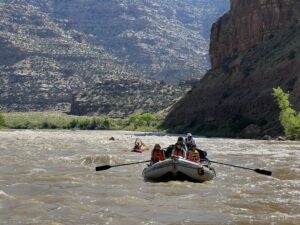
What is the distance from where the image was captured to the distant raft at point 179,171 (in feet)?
64.8

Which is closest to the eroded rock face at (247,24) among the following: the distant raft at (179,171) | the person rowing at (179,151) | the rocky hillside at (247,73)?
the rocky hillside at (247,73)

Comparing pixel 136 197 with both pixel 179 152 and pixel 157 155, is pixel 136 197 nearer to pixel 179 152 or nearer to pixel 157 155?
pixel 179 152

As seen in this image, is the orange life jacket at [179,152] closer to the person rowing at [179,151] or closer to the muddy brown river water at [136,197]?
the person rowing at [179,151]

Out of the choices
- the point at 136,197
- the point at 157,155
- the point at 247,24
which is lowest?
the point at 136,197

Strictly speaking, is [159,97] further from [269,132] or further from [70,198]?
[70,198]

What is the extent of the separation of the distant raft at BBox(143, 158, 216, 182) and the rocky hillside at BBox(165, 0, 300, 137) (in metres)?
47.9

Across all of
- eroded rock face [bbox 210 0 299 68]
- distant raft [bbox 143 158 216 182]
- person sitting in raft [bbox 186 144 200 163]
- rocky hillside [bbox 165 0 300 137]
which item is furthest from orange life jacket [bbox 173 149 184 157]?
eroded rock face [bbox 210 0 299 68]

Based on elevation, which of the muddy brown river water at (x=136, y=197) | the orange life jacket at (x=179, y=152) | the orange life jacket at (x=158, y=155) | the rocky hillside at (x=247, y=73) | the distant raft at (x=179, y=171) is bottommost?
the muddy brown river water at (x=136, y=197)

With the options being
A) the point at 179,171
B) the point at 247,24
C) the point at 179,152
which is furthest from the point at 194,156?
the point at 247,24

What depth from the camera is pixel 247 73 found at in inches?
3573

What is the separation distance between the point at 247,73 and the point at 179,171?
73.1m

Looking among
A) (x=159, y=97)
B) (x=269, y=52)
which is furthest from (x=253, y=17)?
(x=159, y=97)

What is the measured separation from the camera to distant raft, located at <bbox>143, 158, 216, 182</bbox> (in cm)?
1975

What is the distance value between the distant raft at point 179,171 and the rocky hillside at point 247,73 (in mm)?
47913
